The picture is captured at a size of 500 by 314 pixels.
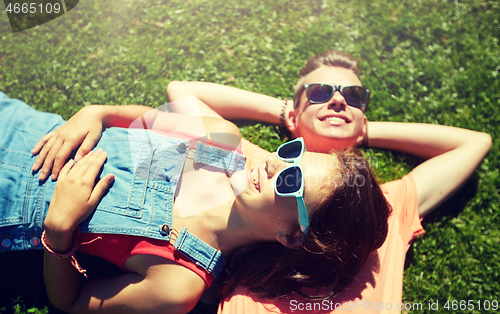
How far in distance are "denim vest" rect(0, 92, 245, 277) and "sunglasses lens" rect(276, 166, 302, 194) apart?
2.43 feet

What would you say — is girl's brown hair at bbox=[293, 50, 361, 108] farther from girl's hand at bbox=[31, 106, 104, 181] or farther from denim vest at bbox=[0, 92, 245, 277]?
girl's hand at bbox=[31, 106, 104, 181]

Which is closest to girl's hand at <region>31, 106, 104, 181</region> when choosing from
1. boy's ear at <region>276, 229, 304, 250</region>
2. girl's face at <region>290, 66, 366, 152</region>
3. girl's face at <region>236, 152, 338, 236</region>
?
girl's face at <region>236, 152, 338, 236</region>

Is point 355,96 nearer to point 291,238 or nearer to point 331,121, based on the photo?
point 331,121

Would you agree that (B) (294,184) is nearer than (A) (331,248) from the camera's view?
Yes

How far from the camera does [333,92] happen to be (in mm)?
3131

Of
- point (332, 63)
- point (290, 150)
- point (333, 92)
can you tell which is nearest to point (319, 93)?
point (333, 92)

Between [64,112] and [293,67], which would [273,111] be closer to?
[293,67]

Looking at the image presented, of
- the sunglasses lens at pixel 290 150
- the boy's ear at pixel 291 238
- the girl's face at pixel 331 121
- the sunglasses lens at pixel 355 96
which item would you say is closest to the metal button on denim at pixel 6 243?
the boy's ear at pixel 291 238

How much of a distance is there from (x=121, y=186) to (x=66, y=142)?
2.11 ft

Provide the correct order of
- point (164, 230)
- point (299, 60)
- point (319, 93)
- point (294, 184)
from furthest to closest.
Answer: point (299, 60), point (319, 93), point (164, 230), point (294, 184)

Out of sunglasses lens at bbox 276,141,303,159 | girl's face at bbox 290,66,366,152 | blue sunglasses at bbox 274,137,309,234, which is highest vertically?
girl's face at bbox 290,66,366,152

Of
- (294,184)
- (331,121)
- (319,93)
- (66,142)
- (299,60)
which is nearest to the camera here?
(294,184)

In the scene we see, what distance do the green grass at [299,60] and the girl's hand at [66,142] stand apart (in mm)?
1069

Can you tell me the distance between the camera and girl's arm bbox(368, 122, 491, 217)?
312 centimetres
